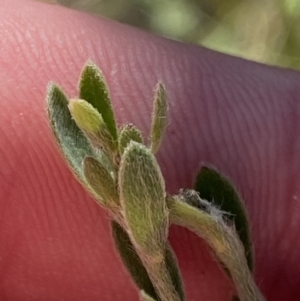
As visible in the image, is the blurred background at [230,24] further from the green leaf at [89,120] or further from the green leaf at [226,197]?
the green leaf at [89,120]

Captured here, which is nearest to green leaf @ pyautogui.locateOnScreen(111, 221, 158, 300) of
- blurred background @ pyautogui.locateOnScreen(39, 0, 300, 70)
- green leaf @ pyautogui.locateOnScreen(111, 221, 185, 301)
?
green leaf @ pyautogui.locateOnScreen(111, 221, 185, 301)

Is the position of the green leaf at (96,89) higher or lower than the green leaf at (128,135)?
higher

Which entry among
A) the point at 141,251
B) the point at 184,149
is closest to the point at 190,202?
the point at 141,251

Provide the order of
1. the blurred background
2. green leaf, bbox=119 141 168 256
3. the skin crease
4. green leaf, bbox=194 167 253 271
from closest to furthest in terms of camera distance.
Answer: green leaf, bbox=119 141 168 256, green leaf, bbox=194 167 253 271, the skin crease, the blurred background

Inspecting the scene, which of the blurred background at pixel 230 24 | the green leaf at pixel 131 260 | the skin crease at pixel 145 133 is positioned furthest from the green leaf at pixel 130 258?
the blurred background at pixel 230 24

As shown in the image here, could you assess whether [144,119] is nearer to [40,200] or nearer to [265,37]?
[40,200]

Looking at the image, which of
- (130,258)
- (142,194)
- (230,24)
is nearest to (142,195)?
(142,194)

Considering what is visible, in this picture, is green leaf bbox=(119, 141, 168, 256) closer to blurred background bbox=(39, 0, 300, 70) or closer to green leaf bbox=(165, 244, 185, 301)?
green leaf bbox=(165, 244, 185, 301)

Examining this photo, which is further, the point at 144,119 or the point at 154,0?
the point at 154,0
